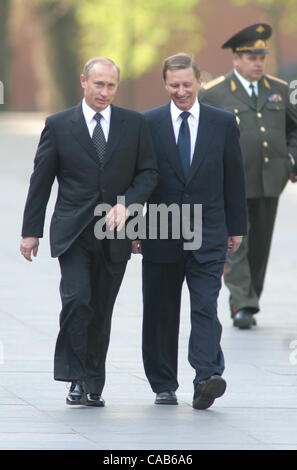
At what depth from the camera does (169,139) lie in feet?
21.0

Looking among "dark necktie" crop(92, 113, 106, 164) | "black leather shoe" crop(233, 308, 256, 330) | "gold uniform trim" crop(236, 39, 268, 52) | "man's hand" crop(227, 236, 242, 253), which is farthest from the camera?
"black leather shoe" crop(233, 308, 256, 330)

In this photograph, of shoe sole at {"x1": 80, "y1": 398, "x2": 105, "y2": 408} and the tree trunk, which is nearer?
shoe sole at {"x1": 80, "y1": 398, "x2": 105, "y2": 408}

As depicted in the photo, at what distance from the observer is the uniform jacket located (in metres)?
8.77

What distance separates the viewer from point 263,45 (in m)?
8.72

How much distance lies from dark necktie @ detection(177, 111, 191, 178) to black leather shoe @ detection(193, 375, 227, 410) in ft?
3.45

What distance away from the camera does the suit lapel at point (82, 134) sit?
6254mm

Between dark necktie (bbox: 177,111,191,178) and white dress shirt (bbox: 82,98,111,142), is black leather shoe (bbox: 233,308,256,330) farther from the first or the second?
white dress shirt (bbox: 82,98,111,142)

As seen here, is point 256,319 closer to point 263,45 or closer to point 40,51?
point 263,45

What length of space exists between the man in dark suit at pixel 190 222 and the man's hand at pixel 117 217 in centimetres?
35

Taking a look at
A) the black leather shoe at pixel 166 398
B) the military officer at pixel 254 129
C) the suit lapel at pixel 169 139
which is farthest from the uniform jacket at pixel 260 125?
the black leather shoe at pixel 166 398

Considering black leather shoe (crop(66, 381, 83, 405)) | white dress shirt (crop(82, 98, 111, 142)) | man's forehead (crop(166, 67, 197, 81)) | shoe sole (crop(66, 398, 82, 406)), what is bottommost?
shoe sole (crop(66, 398, 82, 406))

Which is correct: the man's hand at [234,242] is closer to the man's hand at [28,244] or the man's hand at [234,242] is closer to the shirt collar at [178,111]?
the shirt collar at [178,111]

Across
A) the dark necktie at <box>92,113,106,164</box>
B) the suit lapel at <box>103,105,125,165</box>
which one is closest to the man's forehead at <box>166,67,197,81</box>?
the suit lapel at <box>103,105,125,165</box>
